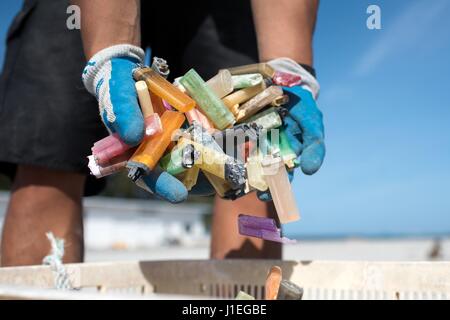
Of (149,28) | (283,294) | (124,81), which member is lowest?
(283,294)

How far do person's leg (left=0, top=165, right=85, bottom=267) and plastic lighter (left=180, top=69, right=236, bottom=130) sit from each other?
0.73m

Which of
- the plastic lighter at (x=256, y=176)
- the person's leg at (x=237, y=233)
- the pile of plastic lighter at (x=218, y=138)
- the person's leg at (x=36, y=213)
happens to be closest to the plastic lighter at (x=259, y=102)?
the pile of plastic lighter at (x=218, y=138)

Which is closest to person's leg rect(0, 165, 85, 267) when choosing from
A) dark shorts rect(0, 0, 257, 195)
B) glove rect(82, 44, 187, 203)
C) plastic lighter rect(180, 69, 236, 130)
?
dark shorts rect(0, 0, 257, 195)

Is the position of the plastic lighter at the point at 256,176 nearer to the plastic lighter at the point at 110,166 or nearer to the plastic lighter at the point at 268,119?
the plastic lighter at the point at 268,119

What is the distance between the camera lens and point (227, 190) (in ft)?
3.56

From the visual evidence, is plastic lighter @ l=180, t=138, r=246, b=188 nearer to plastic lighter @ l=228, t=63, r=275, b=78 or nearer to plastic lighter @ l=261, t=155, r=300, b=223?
plastic lighter @ l=261, t=155, r=300, b=223

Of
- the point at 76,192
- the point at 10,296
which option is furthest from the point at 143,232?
the point at 10,296

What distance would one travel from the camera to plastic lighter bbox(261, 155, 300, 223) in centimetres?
109

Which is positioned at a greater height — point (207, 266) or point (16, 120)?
point (16, 120)

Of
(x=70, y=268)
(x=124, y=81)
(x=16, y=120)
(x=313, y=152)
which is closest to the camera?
(x=124, y=81)

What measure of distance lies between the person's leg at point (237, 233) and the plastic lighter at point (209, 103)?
0.63 meters

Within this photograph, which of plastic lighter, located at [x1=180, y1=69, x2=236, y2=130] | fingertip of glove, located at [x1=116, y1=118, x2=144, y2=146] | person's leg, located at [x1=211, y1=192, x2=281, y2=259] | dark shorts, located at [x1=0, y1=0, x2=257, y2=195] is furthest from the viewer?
person's leg, located at [x1=211, y1=192, x2=281, y2=259]
